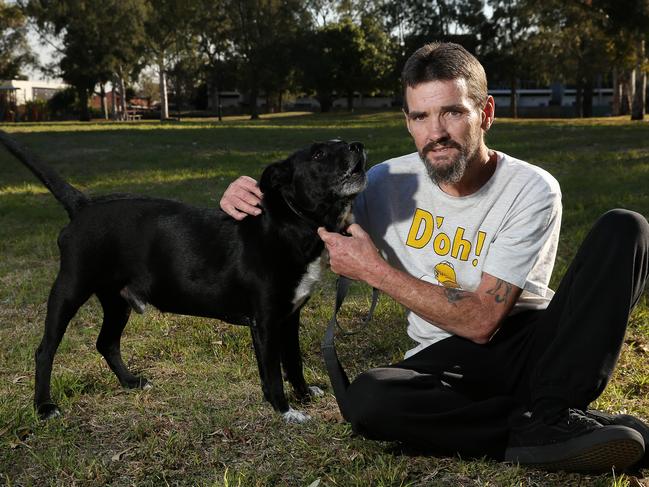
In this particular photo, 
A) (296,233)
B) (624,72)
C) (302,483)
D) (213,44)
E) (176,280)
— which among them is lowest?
(302,483)

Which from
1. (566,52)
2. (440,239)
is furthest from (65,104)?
(440,239)

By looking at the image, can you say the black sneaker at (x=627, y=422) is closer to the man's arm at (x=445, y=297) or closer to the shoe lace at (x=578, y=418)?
the shoe lace at (x=578, y=418)

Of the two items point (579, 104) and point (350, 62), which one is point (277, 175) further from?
point (350, 62)

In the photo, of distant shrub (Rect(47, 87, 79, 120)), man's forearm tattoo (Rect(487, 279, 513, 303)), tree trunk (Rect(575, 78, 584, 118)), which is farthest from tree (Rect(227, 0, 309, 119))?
man's forearm tattoo (Rect(487, 279, 513, 303))

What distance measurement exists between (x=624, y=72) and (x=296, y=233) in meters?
44.5

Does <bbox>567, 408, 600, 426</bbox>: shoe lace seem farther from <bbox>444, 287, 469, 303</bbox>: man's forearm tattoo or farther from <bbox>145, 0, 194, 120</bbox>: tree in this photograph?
<bbox>145, 0, 194, 120</bbox>: tree

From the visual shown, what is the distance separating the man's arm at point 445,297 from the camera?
312cm

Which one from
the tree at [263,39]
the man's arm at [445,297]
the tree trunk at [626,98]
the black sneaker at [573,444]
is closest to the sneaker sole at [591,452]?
the black sneaker at [573,444]

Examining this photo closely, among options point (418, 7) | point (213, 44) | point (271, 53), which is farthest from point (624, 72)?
point (213, 44)

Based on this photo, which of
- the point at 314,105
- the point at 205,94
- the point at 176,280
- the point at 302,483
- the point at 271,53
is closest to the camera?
the point at 302,483

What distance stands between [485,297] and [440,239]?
16.1 inches

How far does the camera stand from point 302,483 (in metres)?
2.99

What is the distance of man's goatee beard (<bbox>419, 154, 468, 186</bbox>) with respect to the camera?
3.24m

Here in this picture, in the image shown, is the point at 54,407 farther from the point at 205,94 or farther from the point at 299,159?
the point at 205,94
